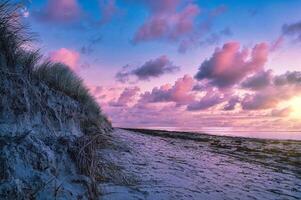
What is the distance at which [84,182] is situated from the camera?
14.3 ft

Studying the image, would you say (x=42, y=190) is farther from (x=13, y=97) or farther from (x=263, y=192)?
(x=263, y=192)

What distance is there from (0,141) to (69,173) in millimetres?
1279

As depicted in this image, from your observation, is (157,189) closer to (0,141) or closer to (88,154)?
(88,154)

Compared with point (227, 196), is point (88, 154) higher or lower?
higher

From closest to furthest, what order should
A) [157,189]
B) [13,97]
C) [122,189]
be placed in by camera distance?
[13,97]
[122,189]
[157,189]

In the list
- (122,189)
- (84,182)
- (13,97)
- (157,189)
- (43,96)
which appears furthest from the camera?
(43,96)

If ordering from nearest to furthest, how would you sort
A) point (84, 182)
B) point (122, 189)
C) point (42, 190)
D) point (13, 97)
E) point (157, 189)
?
point (42, 190) < point (84, 182) < point (13, 97) < point (122, 189) < point (157, 189)

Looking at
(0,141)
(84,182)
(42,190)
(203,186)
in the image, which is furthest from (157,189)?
(0,141)

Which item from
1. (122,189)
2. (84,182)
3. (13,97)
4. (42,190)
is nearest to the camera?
(42,190)

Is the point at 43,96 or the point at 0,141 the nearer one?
the point at 0,141

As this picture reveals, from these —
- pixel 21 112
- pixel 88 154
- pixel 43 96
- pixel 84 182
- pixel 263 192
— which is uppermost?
pixel 43 96

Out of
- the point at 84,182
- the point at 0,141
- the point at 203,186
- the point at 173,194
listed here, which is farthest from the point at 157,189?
the point at 0,141

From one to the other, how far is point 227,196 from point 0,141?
446cm

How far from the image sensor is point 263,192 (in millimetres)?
6648
